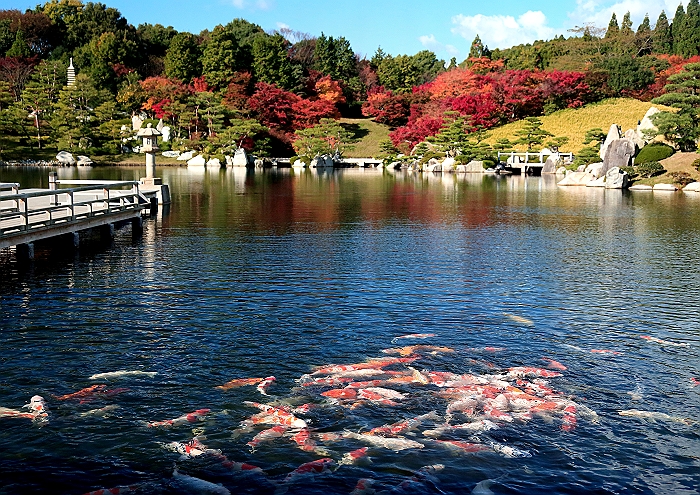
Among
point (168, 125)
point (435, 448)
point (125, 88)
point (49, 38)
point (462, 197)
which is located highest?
point (49, 38)

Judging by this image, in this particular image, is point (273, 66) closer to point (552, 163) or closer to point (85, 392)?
point (552, 163)

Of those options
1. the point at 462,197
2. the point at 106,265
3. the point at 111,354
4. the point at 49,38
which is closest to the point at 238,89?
the point at 49,38

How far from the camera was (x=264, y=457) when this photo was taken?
23.9ft

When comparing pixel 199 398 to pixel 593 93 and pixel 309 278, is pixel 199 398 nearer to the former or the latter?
pixel 309 278

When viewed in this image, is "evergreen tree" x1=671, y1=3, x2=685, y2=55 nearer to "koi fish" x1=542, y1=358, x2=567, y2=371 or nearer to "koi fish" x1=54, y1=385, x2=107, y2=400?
"koi fish" x1=542, y1=358, x2=567, y2=371

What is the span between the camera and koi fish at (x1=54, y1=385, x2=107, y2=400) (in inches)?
345

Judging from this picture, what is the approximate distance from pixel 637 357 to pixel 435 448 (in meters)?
4.95

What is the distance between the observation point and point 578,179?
49500mm

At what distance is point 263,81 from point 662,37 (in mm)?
56242

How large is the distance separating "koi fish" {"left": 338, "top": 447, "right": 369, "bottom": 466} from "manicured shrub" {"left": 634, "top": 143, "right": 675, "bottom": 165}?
4577 centimetres

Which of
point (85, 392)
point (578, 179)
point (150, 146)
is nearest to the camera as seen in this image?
point (85, 392)

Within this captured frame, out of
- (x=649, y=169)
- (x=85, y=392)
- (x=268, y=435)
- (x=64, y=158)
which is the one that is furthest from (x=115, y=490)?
(x=64, y=158)

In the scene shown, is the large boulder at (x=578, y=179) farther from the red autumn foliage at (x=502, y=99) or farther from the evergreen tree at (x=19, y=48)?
the evergreen tree at (x=19, y=48)

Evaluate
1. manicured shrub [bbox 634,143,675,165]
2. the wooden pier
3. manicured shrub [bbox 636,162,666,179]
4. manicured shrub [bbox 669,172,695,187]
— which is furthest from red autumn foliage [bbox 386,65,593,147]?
the wooden pier
